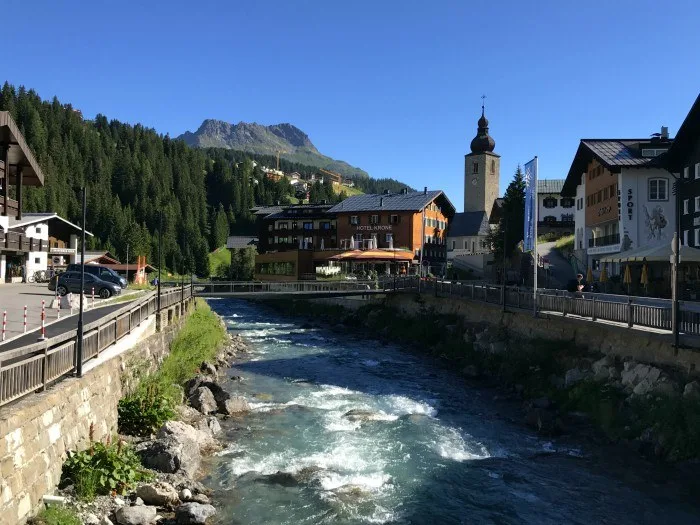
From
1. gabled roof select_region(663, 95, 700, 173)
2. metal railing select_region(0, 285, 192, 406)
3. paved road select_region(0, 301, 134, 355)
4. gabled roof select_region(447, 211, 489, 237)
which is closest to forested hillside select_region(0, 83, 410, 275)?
gabled roof select_region(447, 211, 489, 237)

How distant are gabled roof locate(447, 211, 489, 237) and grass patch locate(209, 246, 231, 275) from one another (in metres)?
66.9

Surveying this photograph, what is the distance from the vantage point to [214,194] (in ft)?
632

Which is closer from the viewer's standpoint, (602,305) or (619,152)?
(602,305)

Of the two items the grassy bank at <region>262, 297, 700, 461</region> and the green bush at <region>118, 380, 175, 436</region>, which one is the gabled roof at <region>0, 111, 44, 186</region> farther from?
the grassy bank at <region>262, 297, 700, 461</region>

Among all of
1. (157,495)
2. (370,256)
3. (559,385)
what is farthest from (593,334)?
(370,256)

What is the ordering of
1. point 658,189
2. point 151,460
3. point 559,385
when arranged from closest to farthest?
point 151,460 → point 559,385 → point 658,189

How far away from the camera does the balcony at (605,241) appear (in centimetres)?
4296

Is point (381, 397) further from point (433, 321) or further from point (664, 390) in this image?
point (433, 321)

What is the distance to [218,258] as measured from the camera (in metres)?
143

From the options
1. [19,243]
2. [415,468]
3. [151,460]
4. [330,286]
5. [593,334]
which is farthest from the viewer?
[330,286]

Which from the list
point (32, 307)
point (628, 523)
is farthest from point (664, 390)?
point (32, 307)

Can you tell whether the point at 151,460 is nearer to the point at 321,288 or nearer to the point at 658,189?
the point at 321,288

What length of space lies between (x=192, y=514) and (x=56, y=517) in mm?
2563

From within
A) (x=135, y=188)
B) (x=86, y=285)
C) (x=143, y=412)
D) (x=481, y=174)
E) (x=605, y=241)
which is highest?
(x=135, y=188)
